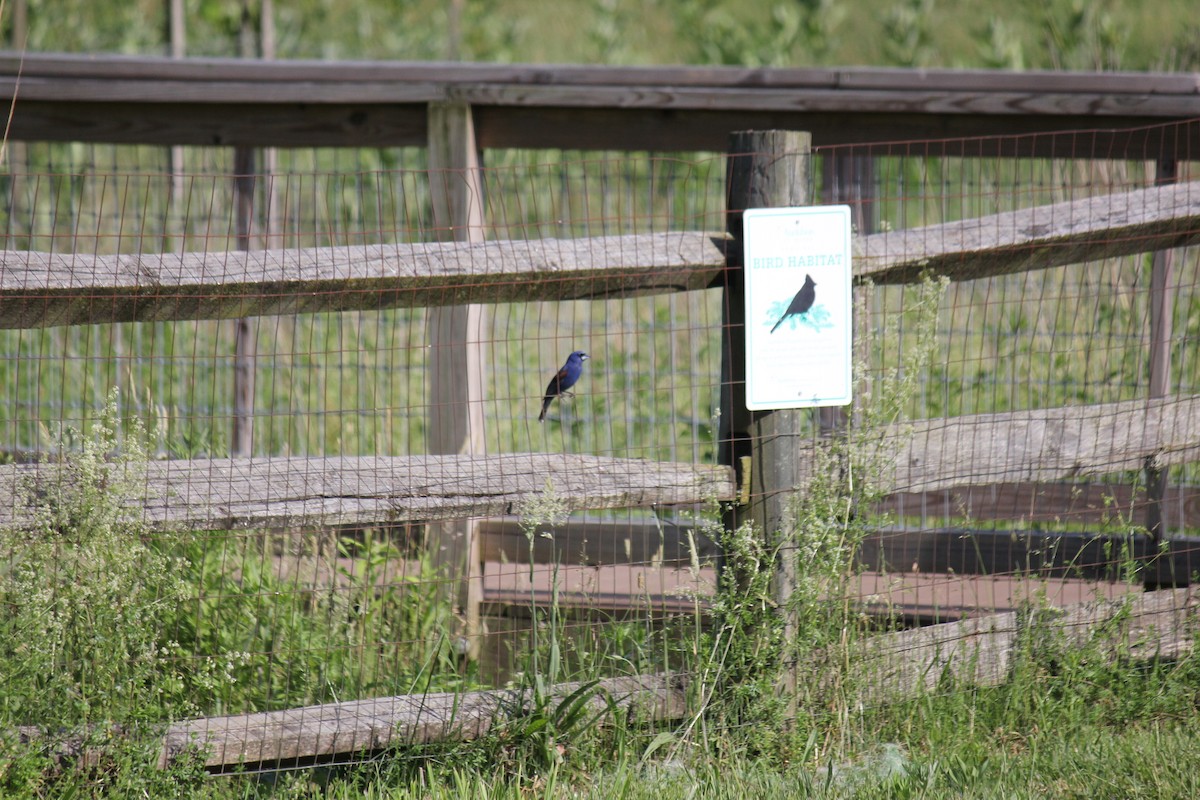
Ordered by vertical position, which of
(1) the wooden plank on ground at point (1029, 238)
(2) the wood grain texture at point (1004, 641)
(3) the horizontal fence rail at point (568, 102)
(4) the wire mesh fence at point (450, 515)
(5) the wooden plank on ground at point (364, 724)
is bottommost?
(5) the wooden plank on ground at point (364, 724)

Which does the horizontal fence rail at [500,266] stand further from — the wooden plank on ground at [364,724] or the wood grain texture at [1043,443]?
the wooden plank on ground at [364,724]

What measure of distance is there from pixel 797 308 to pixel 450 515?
1229 mm

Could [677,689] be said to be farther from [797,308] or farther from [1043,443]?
[1043,443]

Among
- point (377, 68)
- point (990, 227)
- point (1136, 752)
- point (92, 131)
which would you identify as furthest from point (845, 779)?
point (92, 131)

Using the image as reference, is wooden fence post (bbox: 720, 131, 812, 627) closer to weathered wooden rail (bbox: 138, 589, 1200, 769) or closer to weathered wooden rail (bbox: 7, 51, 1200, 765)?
weathered wooden rail (bbox: 7, 51, 1200, 765)

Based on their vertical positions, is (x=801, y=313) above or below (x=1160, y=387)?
above

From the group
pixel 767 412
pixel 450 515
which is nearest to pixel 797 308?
pixel 767 412

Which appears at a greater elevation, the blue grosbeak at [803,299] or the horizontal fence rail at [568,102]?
the horizontal fence rail at [568,102]

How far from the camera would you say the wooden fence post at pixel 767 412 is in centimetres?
326

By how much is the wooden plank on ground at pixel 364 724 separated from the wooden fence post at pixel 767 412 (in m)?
0.58

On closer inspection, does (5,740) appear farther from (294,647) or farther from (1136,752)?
(1136,752)

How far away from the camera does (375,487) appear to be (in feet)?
10.0

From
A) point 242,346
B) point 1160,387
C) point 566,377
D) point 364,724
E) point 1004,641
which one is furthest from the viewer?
point 242,346

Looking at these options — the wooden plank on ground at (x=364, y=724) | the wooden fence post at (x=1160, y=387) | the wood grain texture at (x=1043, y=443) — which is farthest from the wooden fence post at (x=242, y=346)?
the wooden fence post at (x=1160, y=387)
